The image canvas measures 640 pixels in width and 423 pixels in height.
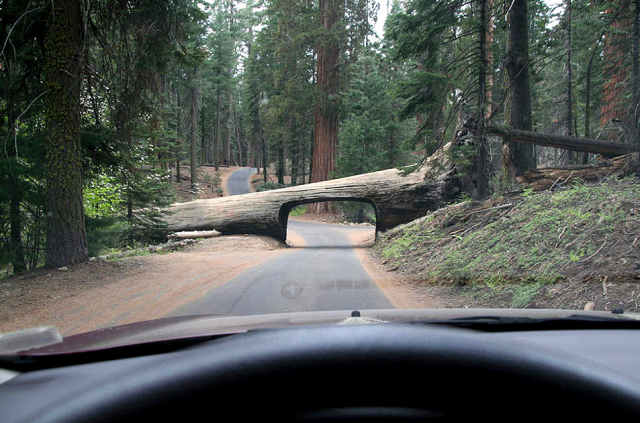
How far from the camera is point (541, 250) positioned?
8.07 metres

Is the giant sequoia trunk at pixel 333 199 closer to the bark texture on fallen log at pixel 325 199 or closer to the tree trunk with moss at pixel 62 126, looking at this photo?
the bark texture on fallen log at pixel 325 199

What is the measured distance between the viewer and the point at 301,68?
3291 centimetres

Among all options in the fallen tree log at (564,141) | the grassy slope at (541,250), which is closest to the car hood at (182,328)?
the grassy slope at (541,250)

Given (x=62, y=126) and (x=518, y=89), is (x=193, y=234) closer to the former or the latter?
(x=62, y=126)

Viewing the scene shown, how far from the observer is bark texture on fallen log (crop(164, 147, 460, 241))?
18.6 metres

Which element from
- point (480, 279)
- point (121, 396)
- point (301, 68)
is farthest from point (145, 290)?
point (301, 68)

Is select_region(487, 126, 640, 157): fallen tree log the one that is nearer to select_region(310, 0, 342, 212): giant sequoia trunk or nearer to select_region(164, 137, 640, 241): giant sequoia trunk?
select_region(164, 137, 640, 241): giant sequoia trunk

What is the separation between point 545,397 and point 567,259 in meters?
7.14

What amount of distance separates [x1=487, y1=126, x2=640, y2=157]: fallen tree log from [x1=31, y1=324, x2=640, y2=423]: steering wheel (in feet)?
41.4

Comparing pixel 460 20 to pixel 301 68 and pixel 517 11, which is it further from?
pixel 301 68

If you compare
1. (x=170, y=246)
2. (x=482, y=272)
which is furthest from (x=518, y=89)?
(x=170, y=246)

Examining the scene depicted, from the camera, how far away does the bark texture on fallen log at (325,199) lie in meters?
18.6

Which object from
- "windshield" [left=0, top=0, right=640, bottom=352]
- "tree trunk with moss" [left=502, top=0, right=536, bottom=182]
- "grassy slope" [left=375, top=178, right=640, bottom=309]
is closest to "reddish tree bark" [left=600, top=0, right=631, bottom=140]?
"windshield" [left=0, top=0, right=640, bottom=352]

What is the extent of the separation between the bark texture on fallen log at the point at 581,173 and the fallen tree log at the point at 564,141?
68 cm
